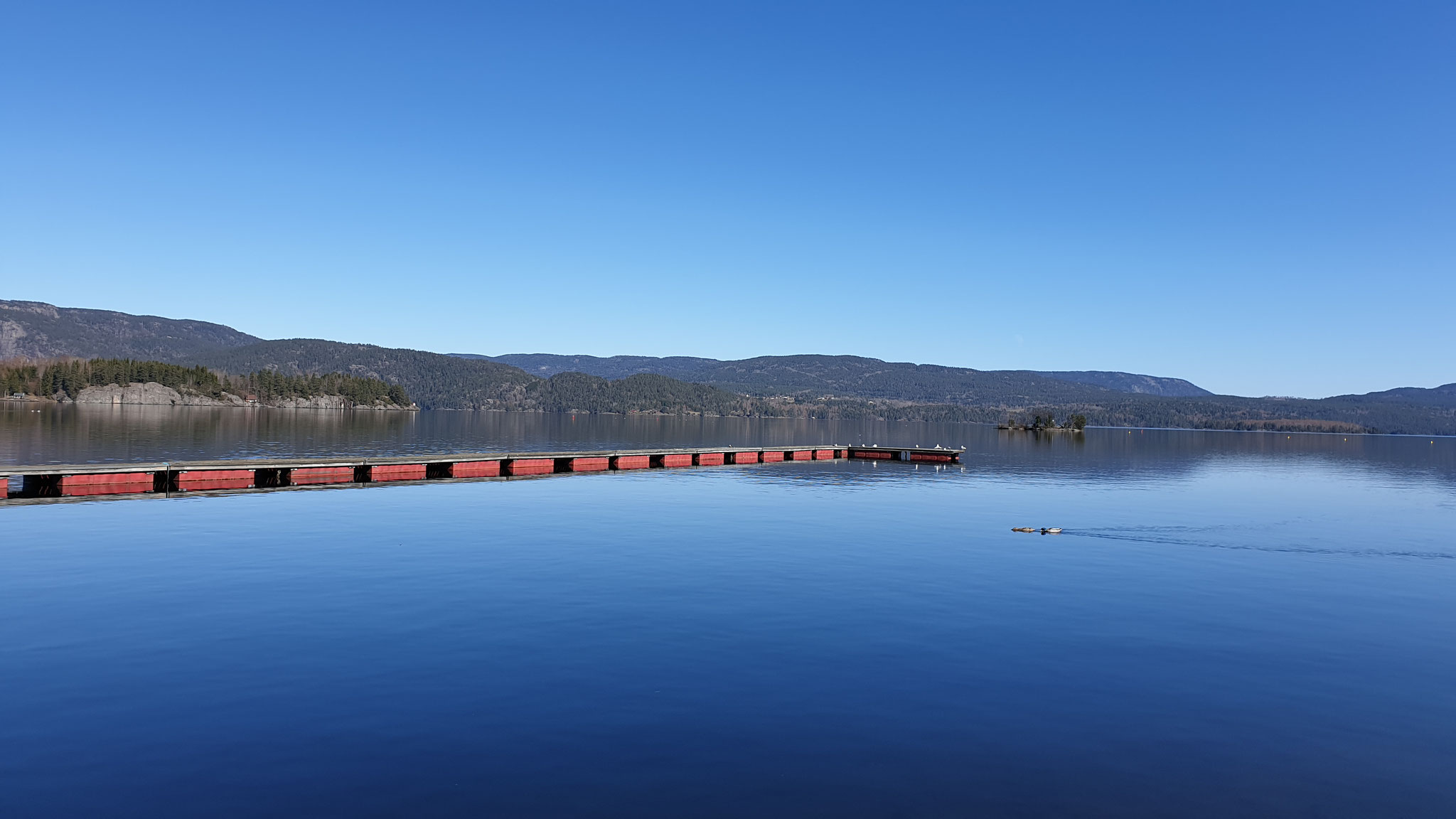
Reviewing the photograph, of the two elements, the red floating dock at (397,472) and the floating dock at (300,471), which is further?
the red floating dock at (397,472)

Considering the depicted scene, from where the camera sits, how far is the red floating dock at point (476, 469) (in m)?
78.8

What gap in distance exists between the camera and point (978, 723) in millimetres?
19312

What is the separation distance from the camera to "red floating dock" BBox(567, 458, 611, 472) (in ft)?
300

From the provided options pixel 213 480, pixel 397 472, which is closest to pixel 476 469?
pixel 397 472

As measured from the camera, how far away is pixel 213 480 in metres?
62.4

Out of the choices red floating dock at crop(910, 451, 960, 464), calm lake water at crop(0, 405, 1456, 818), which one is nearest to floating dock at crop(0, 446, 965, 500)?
calm lake water at crop(0, 405, 1456, 818)

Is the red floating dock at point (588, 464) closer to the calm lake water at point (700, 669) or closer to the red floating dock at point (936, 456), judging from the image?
the calm lake water at point (700, 669)

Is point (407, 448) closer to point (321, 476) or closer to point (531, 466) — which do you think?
point (531, 466)

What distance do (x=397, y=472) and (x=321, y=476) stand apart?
256 inches

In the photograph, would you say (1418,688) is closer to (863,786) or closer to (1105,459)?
(863,786)

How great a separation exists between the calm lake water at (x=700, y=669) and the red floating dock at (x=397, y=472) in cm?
2043

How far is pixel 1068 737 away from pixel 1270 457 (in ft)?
627

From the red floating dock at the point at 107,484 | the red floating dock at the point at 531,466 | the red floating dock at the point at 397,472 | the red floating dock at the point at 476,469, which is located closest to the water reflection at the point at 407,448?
the red floating dock at the point at 397,472

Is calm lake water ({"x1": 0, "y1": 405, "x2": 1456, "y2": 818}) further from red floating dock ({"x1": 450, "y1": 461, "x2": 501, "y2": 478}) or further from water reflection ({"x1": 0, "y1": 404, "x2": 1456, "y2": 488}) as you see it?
water reflection ({"x1": 0, "y1": 404, "x2": 1456, "y2": 488})
